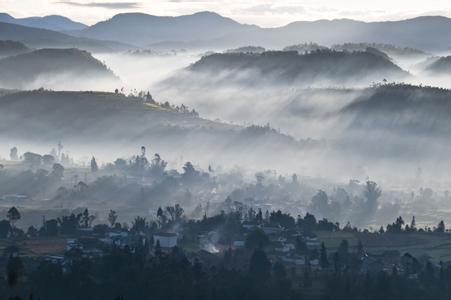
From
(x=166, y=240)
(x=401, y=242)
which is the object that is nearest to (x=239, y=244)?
(x=166, y=240)

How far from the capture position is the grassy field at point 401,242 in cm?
18207

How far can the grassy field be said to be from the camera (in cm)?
18207

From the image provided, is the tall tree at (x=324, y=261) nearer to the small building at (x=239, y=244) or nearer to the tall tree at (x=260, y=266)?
the tall tree at (x=260, y=266)

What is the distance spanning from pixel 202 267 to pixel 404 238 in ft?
149

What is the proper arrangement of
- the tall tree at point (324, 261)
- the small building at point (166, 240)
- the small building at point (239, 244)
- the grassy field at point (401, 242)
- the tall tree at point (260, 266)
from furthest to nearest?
A: the grassy field at point (401, 242) → the small building at point (239, 244) → the small building at point (166, 240) → the tall tree at point (324, 261) → the tall tree at point (260, 266)

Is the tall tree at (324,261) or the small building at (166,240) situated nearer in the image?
the tall tree at (324,261)

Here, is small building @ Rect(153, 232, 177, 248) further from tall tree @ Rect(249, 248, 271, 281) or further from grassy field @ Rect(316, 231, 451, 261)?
grassy field @ Rect(316, 231, 451, 261)

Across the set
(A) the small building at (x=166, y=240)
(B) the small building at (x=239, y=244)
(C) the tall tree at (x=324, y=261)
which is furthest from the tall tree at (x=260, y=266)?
(A) the small building at (x=166, y=240)

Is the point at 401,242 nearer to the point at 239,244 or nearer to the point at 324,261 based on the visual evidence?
the point at 239,244

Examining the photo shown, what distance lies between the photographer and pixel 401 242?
191 m

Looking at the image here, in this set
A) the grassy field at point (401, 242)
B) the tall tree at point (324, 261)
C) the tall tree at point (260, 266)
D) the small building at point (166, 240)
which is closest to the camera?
the tall tree at point (260, 266)

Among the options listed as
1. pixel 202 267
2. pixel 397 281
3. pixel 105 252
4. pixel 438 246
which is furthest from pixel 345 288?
pixel 438 246

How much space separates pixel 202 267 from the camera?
158125mm

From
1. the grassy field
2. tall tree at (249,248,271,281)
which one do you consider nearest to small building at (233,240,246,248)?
the grassy field
